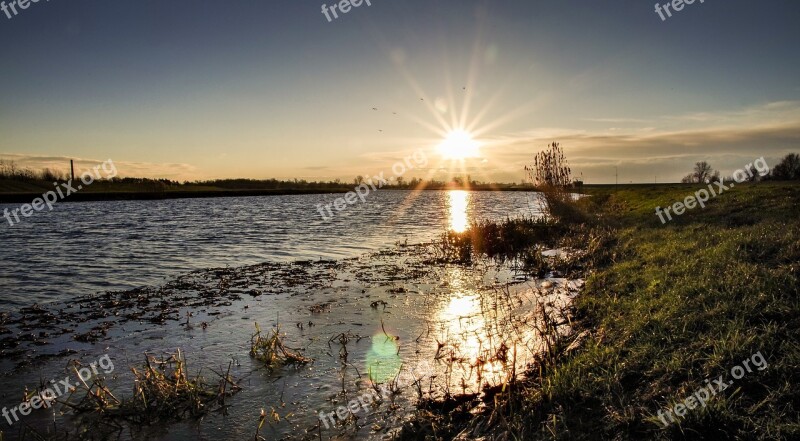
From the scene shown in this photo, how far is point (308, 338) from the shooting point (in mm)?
9695

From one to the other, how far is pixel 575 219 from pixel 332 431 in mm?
Answer: 25644

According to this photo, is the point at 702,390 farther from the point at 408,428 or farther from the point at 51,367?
the point at 51,367

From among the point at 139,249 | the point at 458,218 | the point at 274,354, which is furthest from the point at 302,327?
the point at 458,218

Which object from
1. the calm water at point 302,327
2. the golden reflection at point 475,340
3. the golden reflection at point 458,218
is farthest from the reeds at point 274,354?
the golden reflection at point 458,218

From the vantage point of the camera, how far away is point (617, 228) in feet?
72.4

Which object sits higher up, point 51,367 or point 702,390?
point 702,390

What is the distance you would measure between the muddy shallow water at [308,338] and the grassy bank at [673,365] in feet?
2.81

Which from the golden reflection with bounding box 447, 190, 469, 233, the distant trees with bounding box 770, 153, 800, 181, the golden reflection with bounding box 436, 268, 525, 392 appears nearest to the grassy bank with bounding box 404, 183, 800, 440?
the golden reflection with bounding box 436, 268, 525, 392

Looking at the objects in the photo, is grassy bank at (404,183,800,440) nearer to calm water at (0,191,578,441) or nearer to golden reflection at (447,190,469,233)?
calm water at (0,191,578,441)

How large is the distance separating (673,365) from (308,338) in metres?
6.88

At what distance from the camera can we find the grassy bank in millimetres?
4984

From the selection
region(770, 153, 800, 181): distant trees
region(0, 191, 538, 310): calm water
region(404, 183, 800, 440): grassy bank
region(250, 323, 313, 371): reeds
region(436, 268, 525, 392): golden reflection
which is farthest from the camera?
region(770, 153, 800, 181): distant trees

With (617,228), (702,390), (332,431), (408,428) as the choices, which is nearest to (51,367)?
(332,431)

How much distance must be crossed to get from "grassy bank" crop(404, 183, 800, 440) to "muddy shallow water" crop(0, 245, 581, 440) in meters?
0.86
